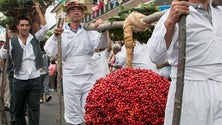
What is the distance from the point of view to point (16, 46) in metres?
8.31

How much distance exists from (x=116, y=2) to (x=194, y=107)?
37.9 metres

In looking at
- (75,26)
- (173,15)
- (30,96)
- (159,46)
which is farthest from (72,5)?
(173,15)

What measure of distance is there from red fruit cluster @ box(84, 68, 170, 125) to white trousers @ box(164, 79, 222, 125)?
3.91 feet

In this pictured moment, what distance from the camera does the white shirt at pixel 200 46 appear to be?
3.70 metres

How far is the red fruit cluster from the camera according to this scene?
490cm

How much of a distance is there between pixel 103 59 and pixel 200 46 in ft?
27.3

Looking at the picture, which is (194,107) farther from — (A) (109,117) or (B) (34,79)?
(B) (34,79)

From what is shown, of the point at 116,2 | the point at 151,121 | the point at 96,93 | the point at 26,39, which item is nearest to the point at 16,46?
the point at 26,39

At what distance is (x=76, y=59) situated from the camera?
7.54 m

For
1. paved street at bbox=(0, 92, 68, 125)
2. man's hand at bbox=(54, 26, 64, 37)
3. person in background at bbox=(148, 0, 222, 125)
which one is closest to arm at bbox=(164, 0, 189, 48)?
person in background at bbox=(148, 0, 222, 125)

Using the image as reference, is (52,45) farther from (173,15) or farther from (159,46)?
(173,15)

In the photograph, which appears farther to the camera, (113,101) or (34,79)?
(34,79)

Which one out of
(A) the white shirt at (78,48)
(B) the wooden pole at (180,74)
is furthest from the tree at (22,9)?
(B) the wooden pole at (180,74)

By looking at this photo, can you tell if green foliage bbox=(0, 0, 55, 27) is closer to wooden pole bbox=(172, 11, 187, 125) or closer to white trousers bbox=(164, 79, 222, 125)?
white trousers bbox=(164, 79, 222, 125)
